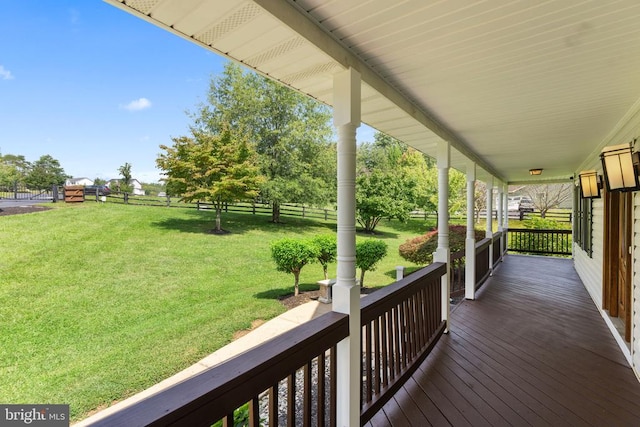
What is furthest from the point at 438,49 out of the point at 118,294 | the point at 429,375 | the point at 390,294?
the point at 118,294

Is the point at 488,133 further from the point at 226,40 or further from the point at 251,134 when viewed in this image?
the point at 251,134

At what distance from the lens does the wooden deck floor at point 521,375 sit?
2027mm

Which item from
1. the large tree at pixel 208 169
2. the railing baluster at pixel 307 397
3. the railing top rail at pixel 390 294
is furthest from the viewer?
the large tree at pixel 208 169

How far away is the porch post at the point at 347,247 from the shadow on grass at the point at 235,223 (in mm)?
12535

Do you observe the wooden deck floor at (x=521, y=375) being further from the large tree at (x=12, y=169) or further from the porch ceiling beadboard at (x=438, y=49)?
the large tree at (x=12, y=169)

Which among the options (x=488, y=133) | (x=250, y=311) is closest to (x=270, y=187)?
(x=250, y=311)

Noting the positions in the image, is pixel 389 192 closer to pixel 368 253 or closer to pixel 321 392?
pixel 368 253

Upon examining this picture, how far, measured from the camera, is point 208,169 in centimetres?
1195

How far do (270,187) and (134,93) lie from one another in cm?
1822

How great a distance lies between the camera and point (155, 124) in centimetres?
2852

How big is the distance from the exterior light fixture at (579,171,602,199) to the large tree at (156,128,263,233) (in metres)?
10.2

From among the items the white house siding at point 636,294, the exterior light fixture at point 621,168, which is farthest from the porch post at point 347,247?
the white house siding at point 636,294

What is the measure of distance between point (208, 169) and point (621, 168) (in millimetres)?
11684

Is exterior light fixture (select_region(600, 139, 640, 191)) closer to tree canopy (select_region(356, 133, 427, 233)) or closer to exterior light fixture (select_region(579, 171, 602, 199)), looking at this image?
exterior light fixture (select_region(579, 171, 602, 199))
